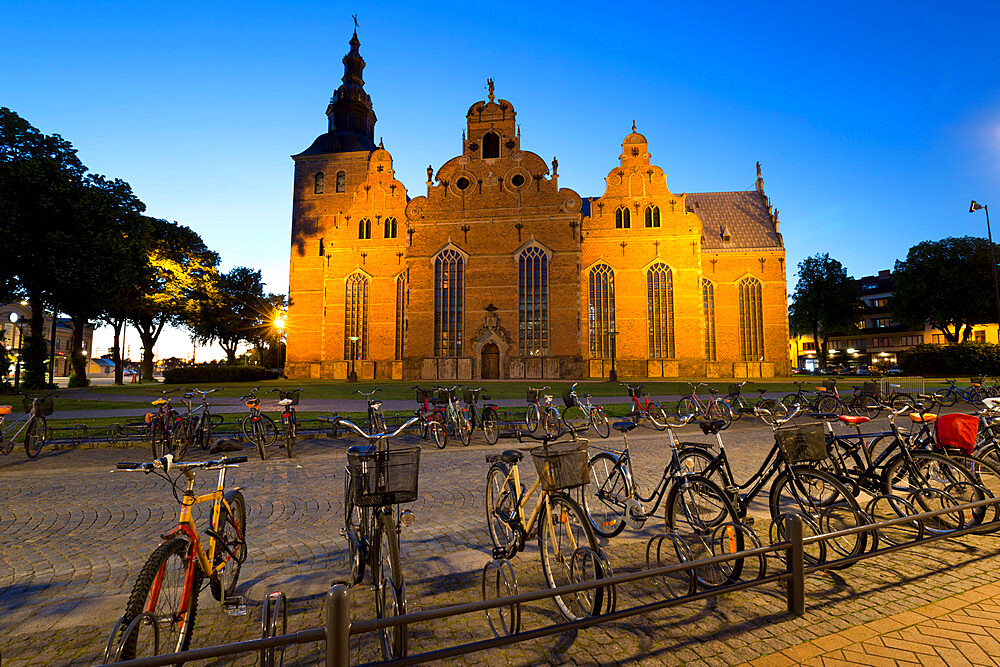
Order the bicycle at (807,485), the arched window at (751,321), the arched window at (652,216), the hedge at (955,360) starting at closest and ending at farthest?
1. the bicycle at (807,485)
2. the hedge at (955,360)
3. the arched window at (652,216)
4. the arched window at (751,321)

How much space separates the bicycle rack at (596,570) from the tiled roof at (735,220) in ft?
142

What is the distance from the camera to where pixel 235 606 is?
313 centimetres

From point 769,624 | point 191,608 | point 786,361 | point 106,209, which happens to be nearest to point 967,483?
point 769,624

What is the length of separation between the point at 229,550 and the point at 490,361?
31965mm

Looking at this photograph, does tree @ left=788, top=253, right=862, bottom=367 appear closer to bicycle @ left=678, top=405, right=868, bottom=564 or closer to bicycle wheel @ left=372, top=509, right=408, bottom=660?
bicycle @ left=678, top=405, right=868, bottom=564

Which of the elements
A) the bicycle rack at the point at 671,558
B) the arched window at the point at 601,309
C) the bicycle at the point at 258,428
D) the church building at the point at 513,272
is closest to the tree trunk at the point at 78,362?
the church building at the point at 513,272

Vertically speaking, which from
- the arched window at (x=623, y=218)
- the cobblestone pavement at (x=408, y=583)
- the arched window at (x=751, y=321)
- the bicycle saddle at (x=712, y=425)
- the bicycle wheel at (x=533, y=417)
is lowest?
→ the cobblestone pavement at (x=408, y=583)

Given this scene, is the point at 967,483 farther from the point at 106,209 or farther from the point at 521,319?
the point at 106,209

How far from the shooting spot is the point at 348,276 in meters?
40.5

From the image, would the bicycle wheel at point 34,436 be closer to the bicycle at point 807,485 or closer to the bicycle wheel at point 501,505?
the bicycle wheel at point 501,505

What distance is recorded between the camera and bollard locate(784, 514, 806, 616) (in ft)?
9.57

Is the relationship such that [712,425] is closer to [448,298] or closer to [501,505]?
[501,505]

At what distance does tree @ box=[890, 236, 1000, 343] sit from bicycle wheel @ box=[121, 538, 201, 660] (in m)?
49.0

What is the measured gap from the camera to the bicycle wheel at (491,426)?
1003 centimetres
